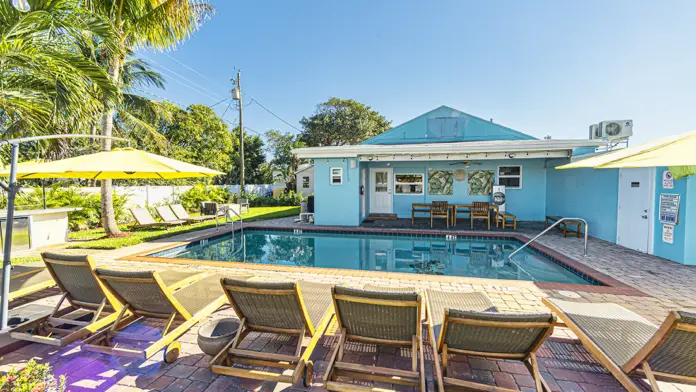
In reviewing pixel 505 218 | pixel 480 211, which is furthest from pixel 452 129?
pixel 505 218

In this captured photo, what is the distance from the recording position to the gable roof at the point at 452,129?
45.7ft

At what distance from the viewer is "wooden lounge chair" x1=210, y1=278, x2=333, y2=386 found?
228cm

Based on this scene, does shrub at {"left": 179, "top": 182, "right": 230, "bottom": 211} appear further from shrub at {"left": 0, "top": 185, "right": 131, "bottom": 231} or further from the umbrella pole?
the umbrella pole

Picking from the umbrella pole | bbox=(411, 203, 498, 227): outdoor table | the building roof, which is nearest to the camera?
the umbrella pole

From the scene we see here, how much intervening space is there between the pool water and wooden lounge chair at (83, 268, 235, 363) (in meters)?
4.03

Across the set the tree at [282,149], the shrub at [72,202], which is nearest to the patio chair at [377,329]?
the shrub at [72,202]

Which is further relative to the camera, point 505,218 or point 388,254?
point 505,218

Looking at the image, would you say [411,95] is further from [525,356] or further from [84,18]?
[525,356]

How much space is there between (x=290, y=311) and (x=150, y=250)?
250 inches

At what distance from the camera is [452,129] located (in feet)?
46.6

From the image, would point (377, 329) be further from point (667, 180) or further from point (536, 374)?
point (667, 180)

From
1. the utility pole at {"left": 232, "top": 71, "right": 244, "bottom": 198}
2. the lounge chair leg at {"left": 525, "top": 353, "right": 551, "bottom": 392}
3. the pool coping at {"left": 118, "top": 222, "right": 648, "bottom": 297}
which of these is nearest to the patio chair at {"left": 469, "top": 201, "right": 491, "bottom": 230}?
the pool coping at {"left": 118, "top": 222, "right": 648, "bottom": 297}

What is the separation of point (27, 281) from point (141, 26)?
762cm

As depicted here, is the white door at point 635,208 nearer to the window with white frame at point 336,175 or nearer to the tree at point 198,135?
the window with white frame at point 336,175
